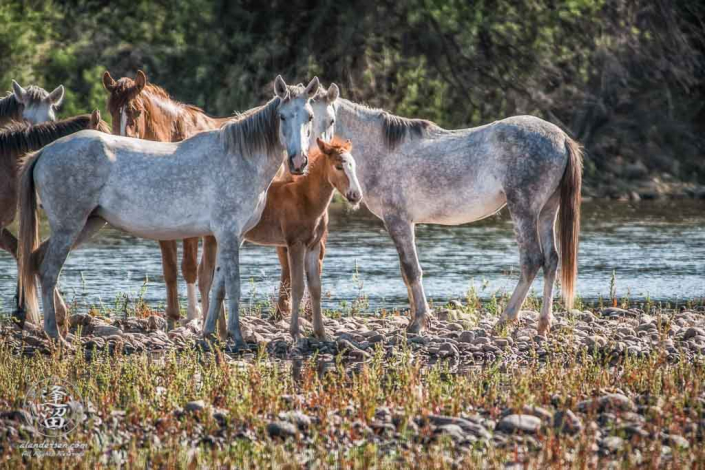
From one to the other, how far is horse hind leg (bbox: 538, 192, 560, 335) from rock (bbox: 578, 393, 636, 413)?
2.71 m

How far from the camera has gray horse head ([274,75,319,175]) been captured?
7594mm

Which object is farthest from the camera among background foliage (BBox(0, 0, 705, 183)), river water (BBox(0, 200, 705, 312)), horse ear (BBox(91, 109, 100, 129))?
background foliage (BBox(0, 0, 705, 183))

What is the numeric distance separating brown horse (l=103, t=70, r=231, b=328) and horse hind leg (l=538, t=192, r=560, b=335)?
292 cm

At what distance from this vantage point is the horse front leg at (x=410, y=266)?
891 centimetres

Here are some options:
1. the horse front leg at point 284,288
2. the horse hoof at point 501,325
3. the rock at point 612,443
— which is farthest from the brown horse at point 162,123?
the rock at point 612,443

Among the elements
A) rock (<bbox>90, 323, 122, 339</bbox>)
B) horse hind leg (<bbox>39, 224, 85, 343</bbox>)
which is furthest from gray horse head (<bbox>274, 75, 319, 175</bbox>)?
rock (<bbox>90, 323, 122, 339</bbox>)

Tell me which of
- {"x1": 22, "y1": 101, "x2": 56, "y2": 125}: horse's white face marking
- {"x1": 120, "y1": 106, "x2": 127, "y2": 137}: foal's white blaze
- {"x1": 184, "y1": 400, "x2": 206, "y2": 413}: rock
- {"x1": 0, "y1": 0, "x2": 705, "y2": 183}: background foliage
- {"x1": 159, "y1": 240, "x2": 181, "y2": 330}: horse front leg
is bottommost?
{"x1": 184, "y1": 400, "x2": 206, "y2": 413}: rock

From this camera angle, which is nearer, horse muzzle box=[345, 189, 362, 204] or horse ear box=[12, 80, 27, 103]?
horse muzzle box=[345, 189, 362, 204]

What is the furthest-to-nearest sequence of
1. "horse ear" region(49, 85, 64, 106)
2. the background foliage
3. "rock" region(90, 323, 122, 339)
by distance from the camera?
the background foliage < "horse ear" region(49, 85, 64, 106) < "rock" region(90, 323, 122, 339)

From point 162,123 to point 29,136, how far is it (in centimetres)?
122

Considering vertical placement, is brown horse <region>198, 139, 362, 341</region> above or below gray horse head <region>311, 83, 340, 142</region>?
below

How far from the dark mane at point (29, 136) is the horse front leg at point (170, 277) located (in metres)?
1.26

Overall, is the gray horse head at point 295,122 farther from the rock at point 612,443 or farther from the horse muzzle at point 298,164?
the rock at point 612,443

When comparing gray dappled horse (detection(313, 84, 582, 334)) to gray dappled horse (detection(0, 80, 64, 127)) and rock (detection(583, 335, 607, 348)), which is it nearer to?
rock (detection(583, 335, 607, 348))
